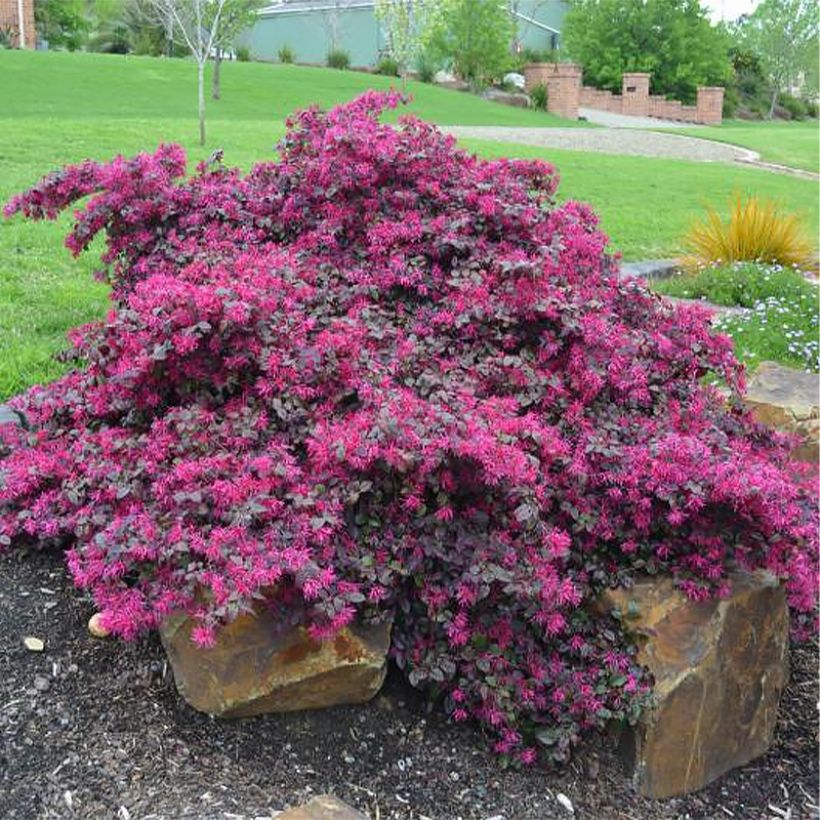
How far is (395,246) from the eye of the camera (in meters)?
3.39

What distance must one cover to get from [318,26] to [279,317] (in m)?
46.9

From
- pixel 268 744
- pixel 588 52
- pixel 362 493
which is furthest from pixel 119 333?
pixel 588 52

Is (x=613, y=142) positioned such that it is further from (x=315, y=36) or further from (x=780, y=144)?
(x=315, y=36)

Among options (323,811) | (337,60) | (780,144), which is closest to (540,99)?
(337,60)

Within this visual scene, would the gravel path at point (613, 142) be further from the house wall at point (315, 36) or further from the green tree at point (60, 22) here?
the green tree at point (60, 22)

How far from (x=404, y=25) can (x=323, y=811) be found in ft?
113

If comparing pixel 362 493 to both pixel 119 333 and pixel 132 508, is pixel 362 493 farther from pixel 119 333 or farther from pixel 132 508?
pixel 119 333

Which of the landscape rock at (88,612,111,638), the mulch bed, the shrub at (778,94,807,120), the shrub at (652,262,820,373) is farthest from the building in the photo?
the mulch bed

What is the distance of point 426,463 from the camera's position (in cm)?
236

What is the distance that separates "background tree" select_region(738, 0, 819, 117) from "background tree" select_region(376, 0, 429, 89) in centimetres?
2525

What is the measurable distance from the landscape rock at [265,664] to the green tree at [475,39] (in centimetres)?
3613

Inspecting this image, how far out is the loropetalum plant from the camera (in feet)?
7.77

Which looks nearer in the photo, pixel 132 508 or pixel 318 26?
pixel 132 508

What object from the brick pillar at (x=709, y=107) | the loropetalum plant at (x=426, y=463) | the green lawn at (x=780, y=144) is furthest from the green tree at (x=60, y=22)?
the loropetalum plant at (x=426, y=463)
